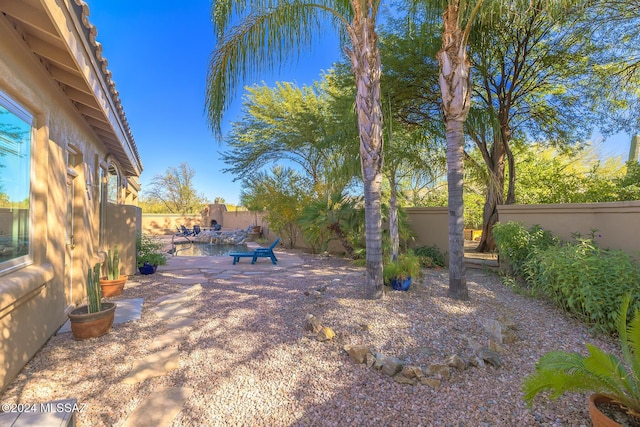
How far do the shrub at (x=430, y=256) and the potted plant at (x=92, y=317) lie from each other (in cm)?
677

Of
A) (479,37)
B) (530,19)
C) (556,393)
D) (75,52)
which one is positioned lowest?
(556,393)

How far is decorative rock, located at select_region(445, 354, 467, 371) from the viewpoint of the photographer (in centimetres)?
297

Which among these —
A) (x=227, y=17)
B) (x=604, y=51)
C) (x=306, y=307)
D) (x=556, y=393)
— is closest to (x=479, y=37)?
(x=604, y=51)

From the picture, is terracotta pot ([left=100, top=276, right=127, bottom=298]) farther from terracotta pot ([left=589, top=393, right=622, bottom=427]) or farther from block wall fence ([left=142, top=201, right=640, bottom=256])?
block wall fence ([left=142, top=201, right=640, bottom=256])

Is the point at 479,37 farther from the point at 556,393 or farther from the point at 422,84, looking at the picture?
the point at 556,393

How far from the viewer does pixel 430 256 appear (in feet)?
28.6

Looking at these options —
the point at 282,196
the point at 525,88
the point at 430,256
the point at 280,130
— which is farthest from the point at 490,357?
the point at 280,130

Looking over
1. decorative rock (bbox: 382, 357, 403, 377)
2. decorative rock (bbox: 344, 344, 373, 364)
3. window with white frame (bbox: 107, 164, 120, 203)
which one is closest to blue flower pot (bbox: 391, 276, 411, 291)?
decorative rock (bbox: 344, 344, 373, 364)

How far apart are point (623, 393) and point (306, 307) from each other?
3466mm

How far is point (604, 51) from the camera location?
8.22 meters

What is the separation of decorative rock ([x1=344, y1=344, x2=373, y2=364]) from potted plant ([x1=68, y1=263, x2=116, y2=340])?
2896 millimetres

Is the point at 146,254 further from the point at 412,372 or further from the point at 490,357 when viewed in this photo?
the point at 490,357

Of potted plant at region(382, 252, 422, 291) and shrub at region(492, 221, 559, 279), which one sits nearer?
potted plant at region(382, 252, 422, 291)

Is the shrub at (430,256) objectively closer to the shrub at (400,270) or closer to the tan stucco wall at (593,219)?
the tan stucco wall at (593,219)
